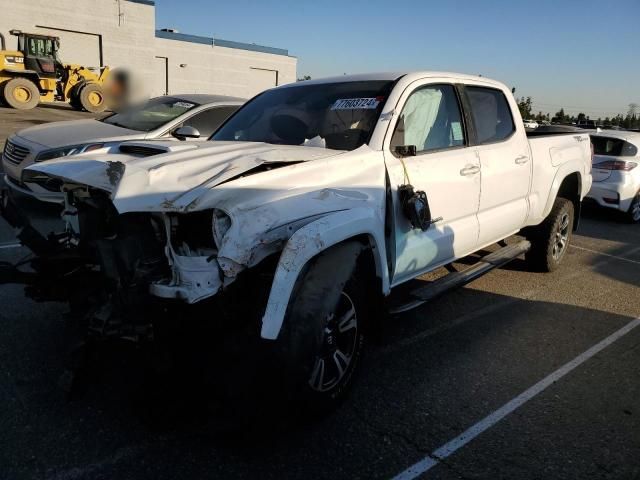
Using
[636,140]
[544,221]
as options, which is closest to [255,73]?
[636,140]

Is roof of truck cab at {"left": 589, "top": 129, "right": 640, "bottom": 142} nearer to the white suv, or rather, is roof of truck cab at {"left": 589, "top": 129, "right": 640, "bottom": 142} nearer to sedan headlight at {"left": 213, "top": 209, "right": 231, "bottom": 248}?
the white suv

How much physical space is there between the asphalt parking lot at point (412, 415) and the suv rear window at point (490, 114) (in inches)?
61.7

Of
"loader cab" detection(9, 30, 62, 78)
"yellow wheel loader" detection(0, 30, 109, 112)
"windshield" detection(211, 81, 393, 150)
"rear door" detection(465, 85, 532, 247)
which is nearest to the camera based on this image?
"windshield" detection(211, 81, 393, 150)

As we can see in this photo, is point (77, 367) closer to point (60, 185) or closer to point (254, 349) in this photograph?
point (254, 349)

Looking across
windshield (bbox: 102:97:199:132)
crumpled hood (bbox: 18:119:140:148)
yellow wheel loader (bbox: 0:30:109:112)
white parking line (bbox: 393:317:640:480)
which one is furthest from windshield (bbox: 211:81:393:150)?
yellow wheel loader (bbox: 0:30:109:112)

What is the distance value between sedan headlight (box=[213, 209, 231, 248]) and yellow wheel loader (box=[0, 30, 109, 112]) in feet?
75.4

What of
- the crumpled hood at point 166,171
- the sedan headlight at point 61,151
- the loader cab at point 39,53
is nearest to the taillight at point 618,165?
the crumpled hood at point 166,171

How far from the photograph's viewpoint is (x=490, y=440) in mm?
2912

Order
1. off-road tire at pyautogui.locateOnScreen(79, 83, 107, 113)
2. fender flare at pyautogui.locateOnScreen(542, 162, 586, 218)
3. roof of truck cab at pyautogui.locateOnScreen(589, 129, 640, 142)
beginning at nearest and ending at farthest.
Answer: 1. fender flare at pyautogui.locateOnScreen(542, 162, 586, 218)
2. roof of truck cab at pyautogui.locateOnScreen(589, 129, 640, 142)
3. off-road tire at pyautogui.locateOnScreen(79, 83, 107, 113)

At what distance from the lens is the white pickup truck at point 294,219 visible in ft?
8.53

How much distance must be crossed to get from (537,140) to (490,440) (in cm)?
347

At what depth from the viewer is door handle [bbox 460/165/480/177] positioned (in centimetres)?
416

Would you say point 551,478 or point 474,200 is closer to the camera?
point 551,478

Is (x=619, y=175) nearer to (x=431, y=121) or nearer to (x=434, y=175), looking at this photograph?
(x=431, y=121)
